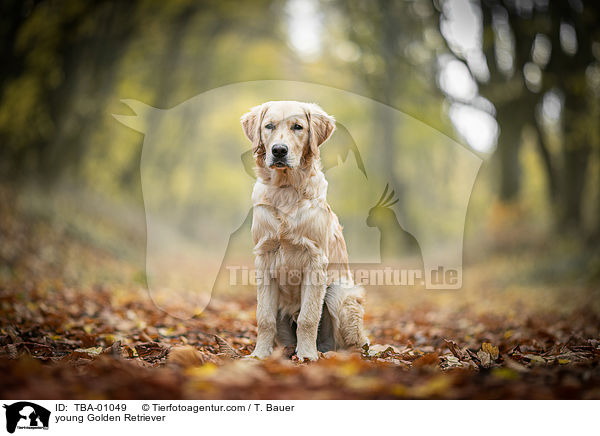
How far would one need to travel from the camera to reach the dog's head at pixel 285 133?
383 centimetres

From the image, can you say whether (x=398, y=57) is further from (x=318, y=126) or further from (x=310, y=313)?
(x=310, y=313)

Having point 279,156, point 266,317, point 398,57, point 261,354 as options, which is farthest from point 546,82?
point 261,354

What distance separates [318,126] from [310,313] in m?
1.52

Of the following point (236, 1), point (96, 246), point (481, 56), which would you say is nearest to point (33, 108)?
point (96, 246)

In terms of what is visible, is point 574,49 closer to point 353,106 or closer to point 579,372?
point 353,106

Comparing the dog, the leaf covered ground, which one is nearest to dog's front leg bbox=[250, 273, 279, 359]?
the dog

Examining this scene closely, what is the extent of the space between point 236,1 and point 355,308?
15756 millimetres

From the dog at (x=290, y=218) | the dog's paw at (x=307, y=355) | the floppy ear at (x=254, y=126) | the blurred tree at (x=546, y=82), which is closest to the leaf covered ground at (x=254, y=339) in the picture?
the dog's paw at (x=307, y=355)

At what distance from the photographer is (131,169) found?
735 inches

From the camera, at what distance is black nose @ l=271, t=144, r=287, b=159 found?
149 inches
